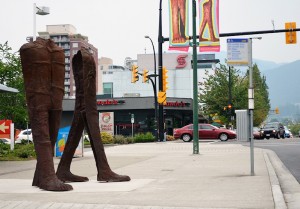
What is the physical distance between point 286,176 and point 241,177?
5.13 ft

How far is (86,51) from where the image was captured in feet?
39.4

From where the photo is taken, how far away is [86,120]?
11.9 m

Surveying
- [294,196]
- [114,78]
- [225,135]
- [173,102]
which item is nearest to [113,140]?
[225,135]

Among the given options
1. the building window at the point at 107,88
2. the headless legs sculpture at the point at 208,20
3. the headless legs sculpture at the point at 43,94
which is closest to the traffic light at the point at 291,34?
the headless legs sculpture at the point at 208,20

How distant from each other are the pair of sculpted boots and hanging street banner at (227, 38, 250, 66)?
369 cm

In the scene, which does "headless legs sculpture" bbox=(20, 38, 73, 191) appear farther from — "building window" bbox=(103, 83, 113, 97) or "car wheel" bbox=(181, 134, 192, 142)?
"building window" bbox=(103, 83, 113, 97)

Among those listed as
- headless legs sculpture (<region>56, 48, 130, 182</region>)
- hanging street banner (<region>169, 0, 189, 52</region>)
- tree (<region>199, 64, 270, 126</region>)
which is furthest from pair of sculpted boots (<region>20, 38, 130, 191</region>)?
tree (<region>199, 64, 270, 126</region>)

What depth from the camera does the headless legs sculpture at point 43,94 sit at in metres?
10.6

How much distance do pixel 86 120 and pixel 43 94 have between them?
4.70 ft

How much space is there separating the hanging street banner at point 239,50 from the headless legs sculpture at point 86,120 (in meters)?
3.64

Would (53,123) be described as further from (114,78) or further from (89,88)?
(114,78)

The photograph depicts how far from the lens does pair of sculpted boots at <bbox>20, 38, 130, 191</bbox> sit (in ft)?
34.8

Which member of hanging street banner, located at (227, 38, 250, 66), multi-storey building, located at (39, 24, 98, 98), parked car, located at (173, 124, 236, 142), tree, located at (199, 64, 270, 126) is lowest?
parked car, located at (173, 124, 236, 142)

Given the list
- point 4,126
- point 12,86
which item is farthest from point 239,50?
point 12,86
